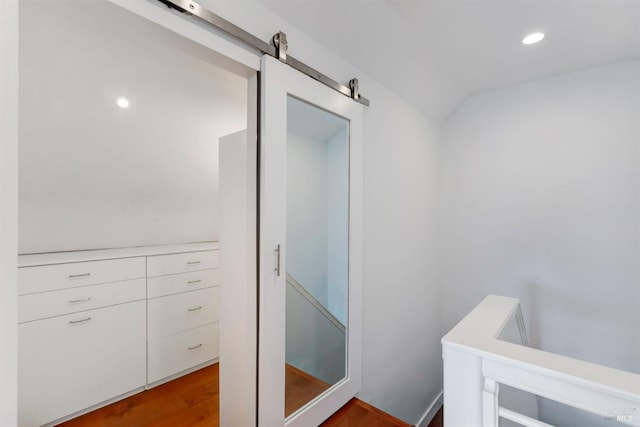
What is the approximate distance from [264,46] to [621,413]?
5.32 ft

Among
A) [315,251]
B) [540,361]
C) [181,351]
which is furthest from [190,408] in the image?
[540,361]

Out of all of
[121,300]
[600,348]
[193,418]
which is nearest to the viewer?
[193,418]

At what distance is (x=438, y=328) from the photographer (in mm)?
3000

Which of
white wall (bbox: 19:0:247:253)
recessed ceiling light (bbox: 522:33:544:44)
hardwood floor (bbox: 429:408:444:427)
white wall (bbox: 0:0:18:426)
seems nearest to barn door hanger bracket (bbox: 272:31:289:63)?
white wall (bbox: 19:0:247:253)

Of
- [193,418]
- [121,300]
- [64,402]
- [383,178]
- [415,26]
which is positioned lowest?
[193,418]

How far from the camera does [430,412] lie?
2.79m

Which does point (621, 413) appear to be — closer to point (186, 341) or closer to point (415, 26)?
point (415, 26)

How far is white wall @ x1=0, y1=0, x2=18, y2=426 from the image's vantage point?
0.64 m

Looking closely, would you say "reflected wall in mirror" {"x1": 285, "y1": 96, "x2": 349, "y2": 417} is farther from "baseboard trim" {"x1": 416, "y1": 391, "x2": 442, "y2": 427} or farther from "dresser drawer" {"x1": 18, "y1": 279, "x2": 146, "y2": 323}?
"baseboard trim" {"x1": 416, "y1": 391, "x2": 442, "y2": 427}

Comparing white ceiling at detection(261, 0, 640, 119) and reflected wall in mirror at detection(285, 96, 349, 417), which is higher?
white ceiling at detection(261, 0, 640, 119)

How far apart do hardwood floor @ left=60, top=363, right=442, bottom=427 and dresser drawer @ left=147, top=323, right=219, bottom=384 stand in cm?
11

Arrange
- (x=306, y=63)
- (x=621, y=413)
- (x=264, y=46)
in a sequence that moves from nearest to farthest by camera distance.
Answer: (x=621, y=413) < (x=264, y=46) < (x=306, y=63)

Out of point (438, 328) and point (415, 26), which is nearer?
point (415, 26)

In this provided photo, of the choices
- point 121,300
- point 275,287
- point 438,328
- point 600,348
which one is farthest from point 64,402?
point 600,348
